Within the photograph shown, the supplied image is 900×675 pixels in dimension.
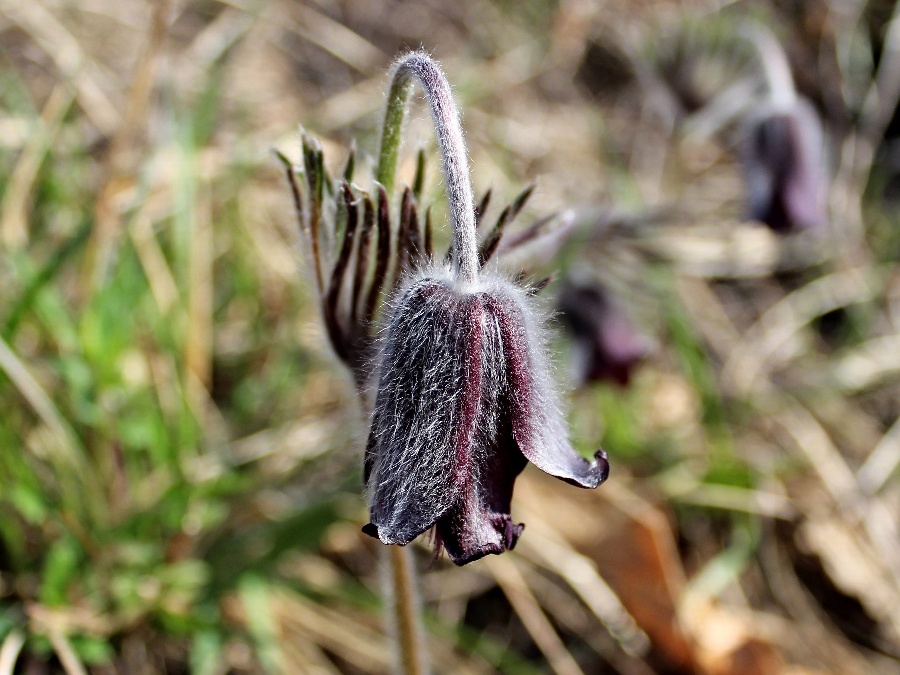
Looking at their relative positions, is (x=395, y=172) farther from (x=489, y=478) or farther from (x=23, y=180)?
(x=23, y=180)

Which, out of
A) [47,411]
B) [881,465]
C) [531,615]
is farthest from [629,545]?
[47,411]

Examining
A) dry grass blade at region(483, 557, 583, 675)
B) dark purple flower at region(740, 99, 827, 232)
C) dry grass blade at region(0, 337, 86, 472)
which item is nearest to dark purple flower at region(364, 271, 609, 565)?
dry grass blade at region(0, 337, 86, 472)

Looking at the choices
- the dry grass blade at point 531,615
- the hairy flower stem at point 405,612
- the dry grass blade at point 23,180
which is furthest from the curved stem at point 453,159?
the dry grass blade at point 23,180

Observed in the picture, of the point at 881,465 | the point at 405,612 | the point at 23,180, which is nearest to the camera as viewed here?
the point at 405,612

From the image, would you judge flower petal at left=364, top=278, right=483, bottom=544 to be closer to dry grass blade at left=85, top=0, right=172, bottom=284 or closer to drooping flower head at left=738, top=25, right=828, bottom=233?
dry grass blade at left=85, top=0, right=172, bottom=284

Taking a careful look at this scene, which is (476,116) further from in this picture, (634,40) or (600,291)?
(600,291)

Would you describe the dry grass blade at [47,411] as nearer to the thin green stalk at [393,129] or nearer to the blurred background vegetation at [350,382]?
the blurred background vegetation at [350,382]

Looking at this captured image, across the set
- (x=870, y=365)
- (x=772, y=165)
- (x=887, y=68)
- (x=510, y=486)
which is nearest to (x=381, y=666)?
(x=510, y=486)
